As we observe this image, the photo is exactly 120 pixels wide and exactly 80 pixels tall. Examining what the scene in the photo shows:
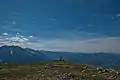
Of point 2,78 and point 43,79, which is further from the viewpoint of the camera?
point 2,78

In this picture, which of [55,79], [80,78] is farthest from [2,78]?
[80,78]

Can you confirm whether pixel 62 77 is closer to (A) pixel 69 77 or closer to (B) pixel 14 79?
(A) pixel 69 77

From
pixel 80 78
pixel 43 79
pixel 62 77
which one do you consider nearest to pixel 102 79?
pixel 80 78

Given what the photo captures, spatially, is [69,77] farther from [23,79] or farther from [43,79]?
[23,79]

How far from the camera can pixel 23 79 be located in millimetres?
65000

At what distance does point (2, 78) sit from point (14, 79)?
4.92 meters

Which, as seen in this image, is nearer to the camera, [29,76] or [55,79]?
[55,79]

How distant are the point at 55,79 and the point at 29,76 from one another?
960 cm

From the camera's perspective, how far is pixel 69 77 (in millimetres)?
65500

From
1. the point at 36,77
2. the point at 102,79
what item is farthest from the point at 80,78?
the point at 36,77

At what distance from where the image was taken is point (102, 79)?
64.9 m

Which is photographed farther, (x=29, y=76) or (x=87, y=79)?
(x=29, y=76)

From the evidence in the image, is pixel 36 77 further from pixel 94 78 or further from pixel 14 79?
pixel 94 78

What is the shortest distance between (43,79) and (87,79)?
11.7 m
